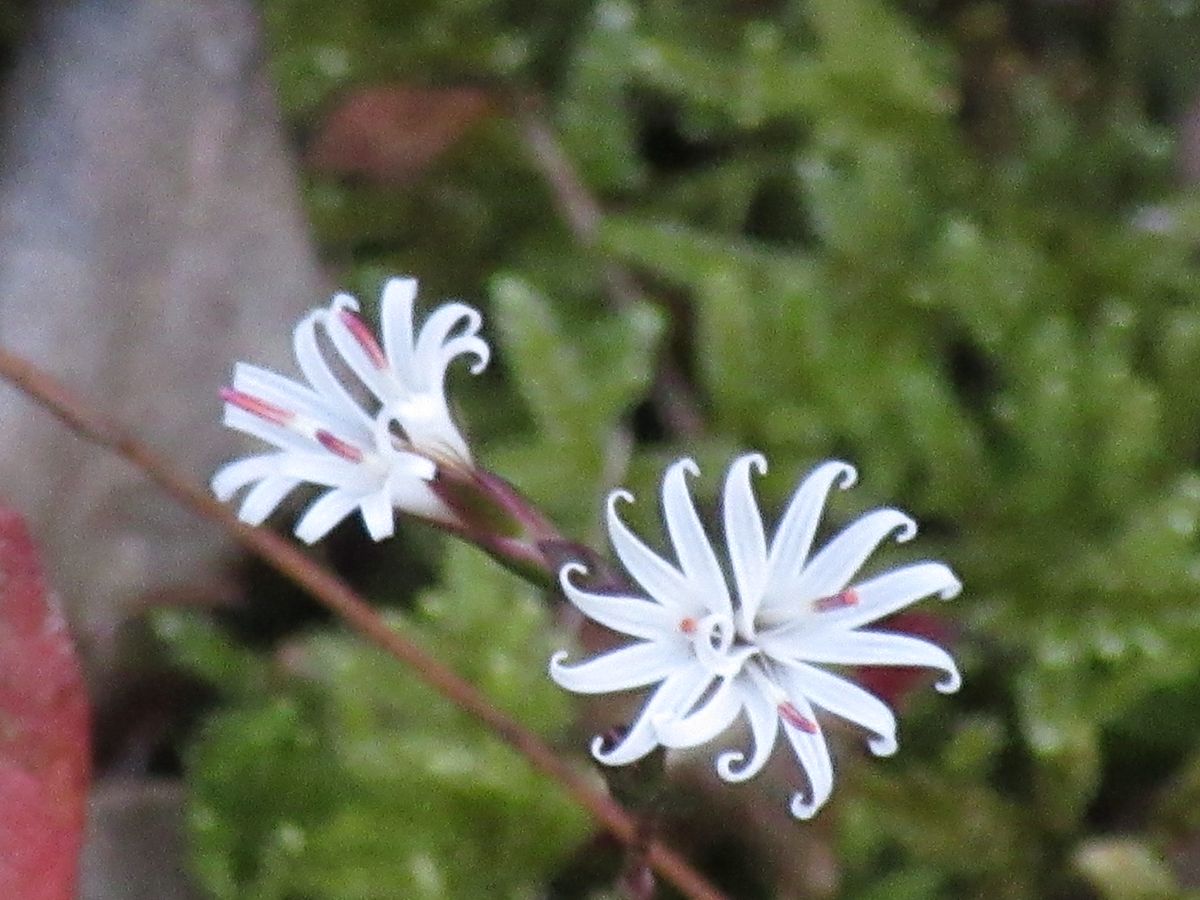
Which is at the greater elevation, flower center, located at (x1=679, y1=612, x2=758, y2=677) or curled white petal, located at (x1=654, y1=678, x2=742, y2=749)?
flower center, located at (x1=679, y1=612, x2=758, y2=677)

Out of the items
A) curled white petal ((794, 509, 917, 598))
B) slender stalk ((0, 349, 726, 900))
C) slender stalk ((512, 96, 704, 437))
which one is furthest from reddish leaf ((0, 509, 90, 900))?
slender stalk ((512, 96, 704, 437))

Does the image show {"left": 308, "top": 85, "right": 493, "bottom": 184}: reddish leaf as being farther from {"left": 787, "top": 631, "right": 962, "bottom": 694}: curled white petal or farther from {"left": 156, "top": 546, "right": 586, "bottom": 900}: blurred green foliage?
{"left": 787, "top": 631, "right": 962, "bottom": 694}: curled white petal

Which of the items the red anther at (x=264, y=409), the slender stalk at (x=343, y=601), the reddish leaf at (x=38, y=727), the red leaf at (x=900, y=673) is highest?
the red leaf at (x=900, y=673)

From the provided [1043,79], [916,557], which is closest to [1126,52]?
[1043,79]

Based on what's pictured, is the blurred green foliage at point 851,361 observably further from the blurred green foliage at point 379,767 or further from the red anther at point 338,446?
the red anther at point 338,446

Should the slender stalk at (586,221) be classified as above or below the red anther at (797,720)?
above

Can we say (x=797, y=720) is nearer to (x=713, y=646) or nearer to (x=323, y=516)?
(x=713, y=646)

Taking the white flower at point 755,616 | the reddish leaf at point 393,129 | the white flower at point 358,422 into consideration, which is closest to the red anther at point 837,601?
the white flower at point 755,616

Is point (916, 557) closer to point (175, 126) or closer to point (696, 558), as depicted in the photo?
point (696, 558)

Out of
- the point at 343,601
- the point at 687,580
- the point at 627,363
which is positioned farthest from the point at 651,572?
the point at 627,363
